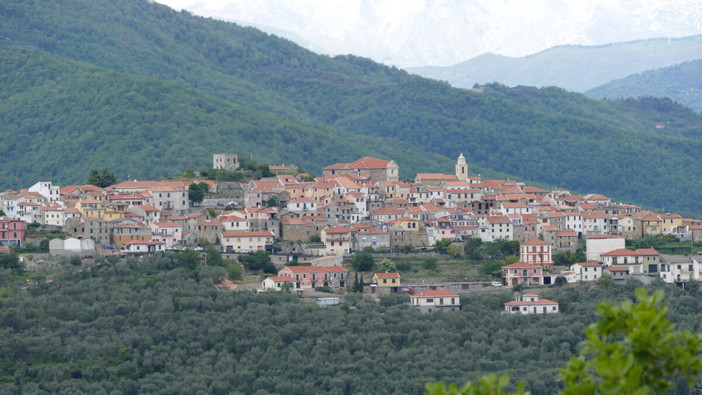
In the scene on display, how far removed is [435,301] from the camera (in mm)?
56938

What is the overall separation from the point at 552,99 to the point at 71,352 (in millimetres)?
141659

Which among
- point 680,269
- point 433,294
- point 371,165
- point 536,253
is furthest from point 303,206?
point 680,269

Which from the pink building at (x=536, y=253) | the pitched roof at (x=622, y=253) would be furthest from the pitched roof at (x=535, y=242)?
Answer: the pitched roof at (x=622, y=253)

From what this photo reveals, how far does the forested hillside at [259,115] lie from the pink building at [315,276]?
159ft

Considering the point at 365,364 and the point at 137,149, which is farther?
the point at 137,149

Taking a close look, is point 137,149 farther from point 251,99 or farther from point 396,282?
point 396,282

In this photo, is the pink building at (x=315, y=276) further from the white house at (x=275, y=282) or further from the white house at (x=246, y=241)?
the white house at (x=246, y=241)

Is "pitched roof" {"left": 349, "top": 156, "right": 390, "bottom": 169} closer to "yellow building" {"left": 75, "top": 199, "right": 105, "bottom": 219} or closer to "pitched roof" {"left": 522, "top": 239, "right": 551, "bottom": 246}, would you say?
"pitched roof" {"left": 522, "top": 239, "right": 551, "bottom": 246}

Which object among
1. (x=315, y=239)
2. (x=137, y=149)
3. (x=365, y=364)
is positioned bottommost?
(x=365, y=364)

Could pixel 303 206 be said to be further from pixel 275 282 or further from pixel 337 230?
pixel 275 282

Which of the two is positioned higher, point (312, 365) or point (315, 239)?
point (315, 239)

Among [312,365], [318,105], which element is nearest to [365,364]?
[312,365]

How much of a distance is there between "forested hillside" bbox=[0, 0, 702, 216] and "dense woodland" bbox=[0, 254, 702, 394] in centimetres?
5024

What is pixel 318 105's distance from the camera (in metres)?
178
